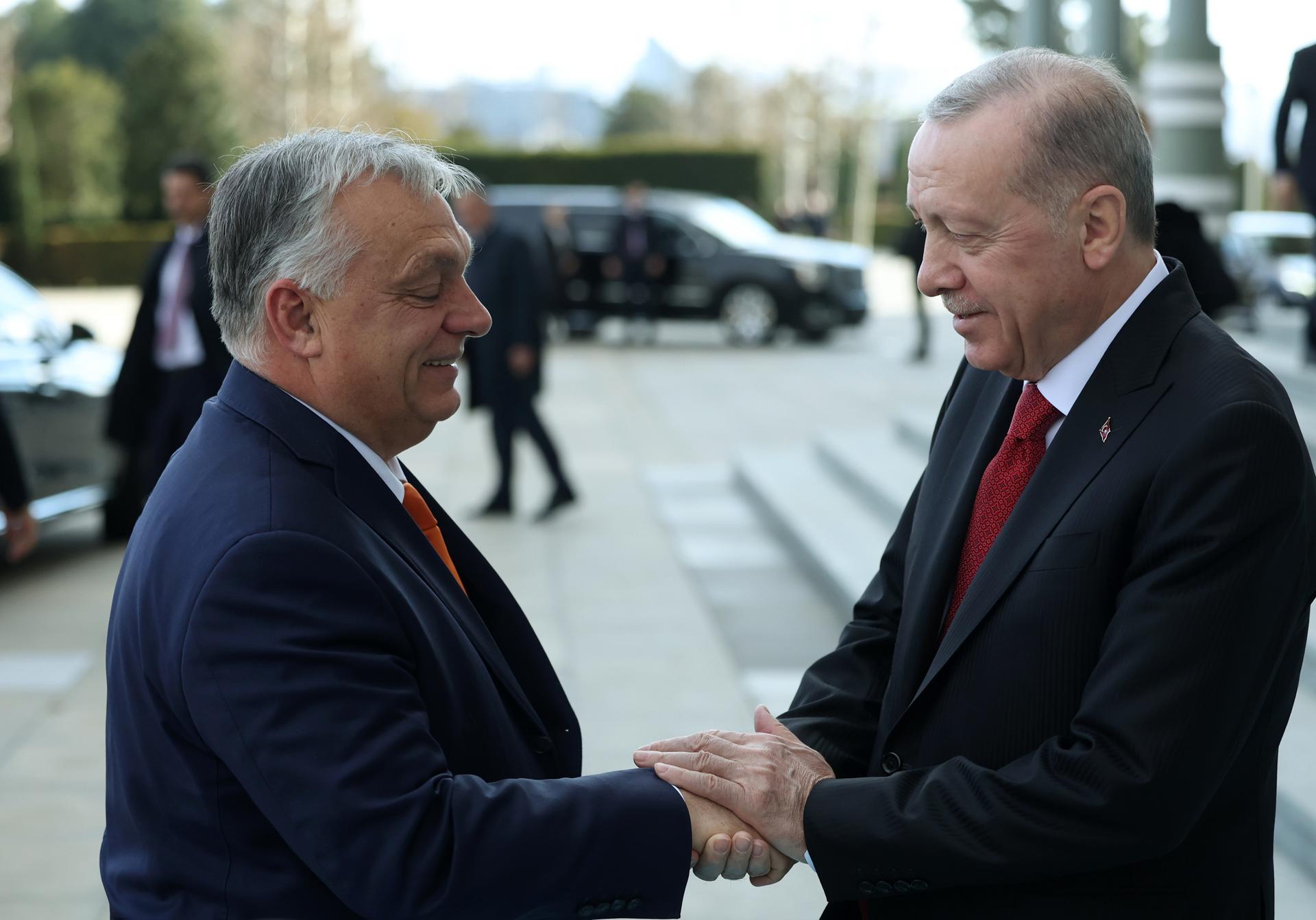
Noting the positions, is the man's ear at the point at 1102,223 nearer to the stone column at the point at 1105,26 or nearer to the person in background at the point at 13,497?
the person in background at the point at 13,497

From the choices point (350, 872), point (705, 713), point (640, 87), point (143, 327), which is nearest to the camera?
point (350, 872)

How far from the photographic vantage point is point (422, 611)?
1886mm

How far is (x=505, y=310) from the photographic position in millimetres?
9172

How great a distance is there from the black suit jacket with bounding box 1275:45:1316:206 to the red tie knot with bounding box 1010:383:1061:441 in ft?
18.5

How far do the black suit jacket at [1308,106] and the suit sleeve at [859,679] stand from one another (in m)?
5.27

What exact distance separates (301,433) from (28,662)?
5126 millimetres

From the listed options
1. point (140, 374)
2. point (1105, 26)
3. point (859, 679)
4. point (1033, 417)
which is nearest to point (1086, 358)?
point (1033, 417)

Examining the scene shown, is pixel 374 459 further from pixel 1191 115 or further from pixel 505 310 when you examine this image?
pixel 1191 115

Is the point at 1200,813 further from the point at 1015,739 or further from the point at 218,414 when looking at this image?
the point at 218,414

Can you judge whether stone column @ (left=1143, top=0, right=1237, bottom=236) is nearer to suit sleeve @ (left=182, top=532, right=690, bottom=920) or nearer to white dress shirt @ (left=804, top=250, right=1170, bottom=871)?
white dress shirt @ (left=804, top=250, right=1170, bottom=871)

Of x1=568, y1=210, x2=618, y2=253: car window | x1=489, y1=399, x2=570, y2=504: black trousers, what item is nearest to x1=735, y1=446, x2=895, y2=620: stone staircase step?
x1=489, y1=399, x2=570, y2=504: black trousers

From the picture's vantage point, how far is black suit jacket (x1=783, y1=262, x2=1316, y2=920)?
1.75 meters

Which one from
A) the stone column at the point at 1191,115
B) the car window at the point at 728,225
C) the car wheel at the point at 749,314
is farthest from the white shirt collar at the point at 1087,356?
the car wheel at the point at 749,314

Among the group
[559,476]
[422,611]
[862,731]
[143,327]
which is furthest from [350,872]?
[559,476]
